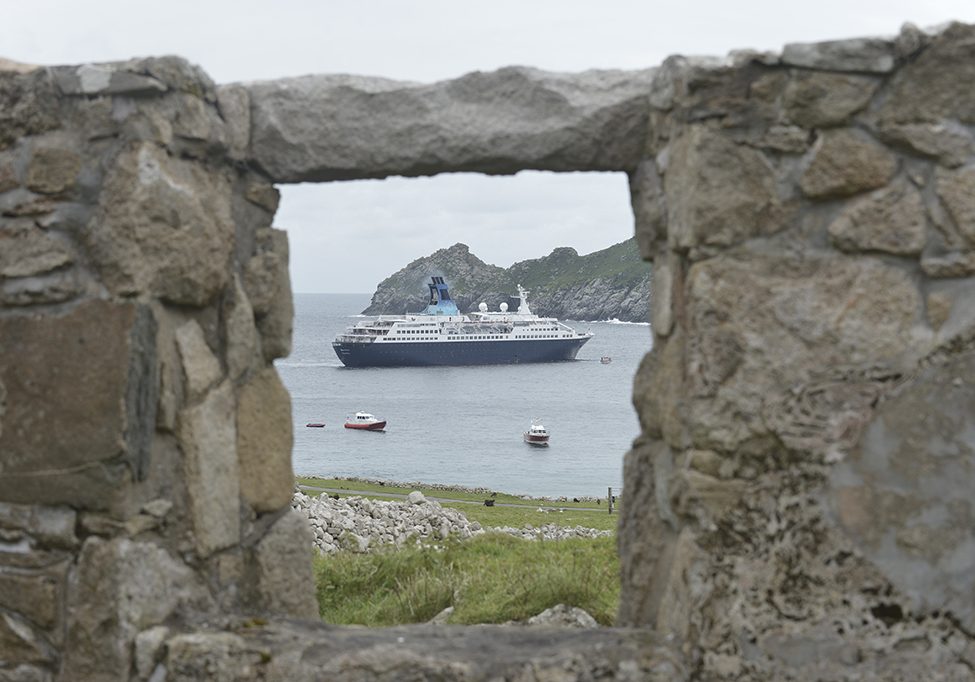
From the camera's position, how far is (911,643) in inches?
98.9

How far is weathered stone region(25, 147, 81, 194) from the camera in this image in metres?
2.82

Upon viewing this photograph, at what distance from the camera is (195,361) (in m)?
2.95

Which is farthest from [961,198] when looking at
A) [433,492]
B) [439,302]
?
[439,302]

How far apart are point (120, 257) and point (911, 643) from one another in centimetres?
220

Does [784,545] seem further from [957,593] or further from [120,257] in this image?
[120,257]

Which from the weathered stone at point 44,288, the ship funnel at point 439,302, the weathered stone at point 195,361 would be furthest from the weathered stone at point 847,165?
the ship funnel at point 439,302

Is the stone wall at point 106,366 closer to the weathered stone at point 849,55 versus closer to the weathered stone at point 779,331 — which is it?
the weathered stone at point 779,331

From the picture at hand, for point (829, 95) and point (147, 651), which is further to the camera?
point (147, 651)

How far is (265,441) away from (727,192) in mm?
1522

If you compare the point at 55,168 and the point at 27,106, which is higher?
the point at 27,106

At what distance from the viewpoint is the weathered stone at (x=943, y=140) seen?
2473 millimetres

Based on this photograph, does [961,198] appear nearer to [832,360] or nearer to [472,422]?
[832,360]

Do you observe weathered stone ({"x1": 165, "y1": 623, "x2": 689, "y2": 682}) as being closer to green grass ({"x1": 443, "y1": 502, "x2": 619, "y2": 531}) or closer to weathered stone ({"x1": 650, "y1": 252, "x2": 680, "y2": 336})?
weathered stone ({"x1": 650, "y1": 252, "x2": 680, "y2": 336})

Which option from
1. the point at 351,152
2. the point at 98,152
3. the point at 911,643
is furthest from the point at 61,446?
the point at 911,643
